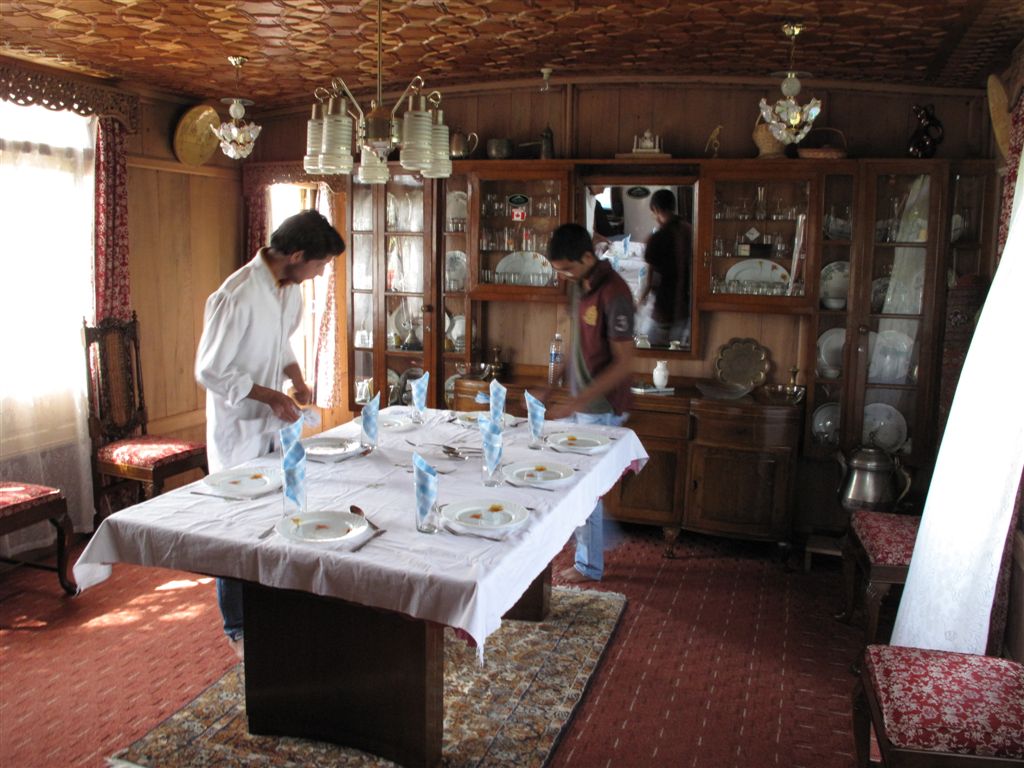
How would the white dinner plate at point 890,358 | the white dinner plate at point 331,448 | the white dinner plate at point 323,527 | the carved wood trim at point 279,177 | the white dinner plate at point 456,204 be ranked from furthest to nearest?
the carved wood trim at point 279,177
the white dinner plate at point 456,204
the white dinner plate at point 890,358
the white dinner plate at point 331,448
the white dinner plate at point 323,527

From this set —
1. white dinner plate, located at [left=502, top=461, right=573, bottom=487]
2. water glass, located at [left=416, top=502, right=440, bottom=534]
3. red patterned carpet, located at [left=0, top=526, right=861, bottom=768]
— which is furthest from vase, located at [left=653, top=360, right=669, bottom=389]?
water glass, located at [left=416, top=502, right=440, bottom=534]

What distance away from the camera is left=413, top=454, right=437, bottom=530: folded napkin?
2.15m

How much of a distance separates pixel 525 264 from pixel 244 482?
259 cm

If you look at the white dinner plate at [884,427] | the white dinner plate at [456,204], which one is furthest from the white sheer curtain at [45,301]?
the white dinner plate at [884,427]

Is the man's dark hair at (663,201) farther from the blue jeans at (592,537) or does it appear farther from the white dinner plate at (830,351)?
the blue jeans at (592,537)

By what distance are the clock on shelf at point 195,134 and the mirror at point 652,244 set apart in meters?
2.24

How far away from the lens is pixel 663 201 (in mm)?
4461

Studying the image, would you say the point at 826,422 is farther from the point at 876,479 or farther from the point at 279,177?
the point at 279,177

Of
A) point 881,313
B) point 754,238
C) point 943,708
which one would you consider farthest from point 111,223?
point 943,708

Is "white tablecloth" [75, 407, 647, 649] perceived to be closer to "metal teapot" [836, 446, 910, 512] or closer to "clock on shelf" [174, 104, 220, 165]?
"metal teapot" [836, 446, 910, 512]

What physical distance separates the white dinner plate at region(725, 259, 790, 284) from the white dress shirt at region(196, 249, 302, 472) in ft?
7.65

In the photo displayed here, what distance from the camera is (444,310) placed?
501 cm

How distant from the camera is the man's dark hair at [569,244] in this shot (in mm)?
3473

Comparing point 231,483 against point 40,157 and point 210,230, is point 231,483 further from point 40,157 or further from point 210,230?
point 210,230
